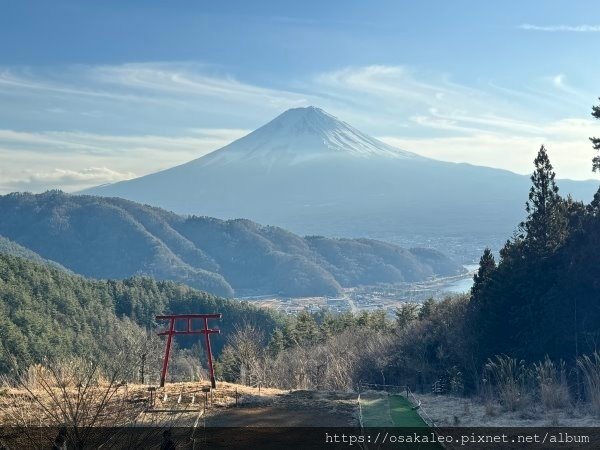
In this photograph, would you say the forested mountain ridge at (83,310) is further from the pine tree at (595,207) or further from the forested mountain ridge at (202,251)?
the forested mountain ridge at (202,251)

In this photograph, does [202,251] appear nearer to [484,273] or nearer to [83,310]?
[83,310]

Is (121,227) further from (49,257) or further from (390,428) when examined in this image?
(390,428)

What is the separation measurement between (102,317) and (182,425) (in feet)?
189

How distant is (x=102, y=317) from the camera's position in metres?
63.8

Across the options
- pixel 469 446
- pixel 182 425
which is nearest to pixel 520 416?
pixel 469 446

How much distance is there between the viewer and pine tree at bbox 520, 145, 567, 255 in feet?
74.8

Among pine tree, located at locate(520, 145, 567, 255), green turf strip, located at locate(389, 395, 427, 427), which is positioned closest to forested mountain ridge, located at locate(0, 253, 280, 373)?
pine tree, located at locate(520, 145, 567, 255)

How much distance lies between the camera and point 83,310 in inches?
2472

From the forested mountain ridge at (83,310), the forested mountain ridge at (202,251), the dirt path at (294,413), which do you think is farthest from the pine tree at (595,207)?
the forested mountain ridge at (202,251)

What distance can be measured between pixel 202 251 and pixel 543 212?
5948 inches

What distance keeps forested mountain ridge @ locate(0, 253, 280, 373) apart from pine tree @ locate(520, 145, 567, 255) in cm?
2871

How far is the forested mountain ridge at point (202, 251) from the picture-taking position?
153250 mm

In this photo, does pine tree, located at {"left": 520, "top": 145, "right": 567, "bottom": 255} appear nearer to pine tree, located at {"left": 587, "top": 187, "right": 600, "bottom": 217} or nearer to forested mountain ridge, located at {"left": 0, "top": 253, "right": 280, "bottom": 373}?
pine tree, located at {"left": 587, "top": 187, "right": 600, "bottom": 217}

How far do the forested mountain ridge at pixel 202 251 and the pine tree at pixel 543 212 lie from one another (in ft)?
388
